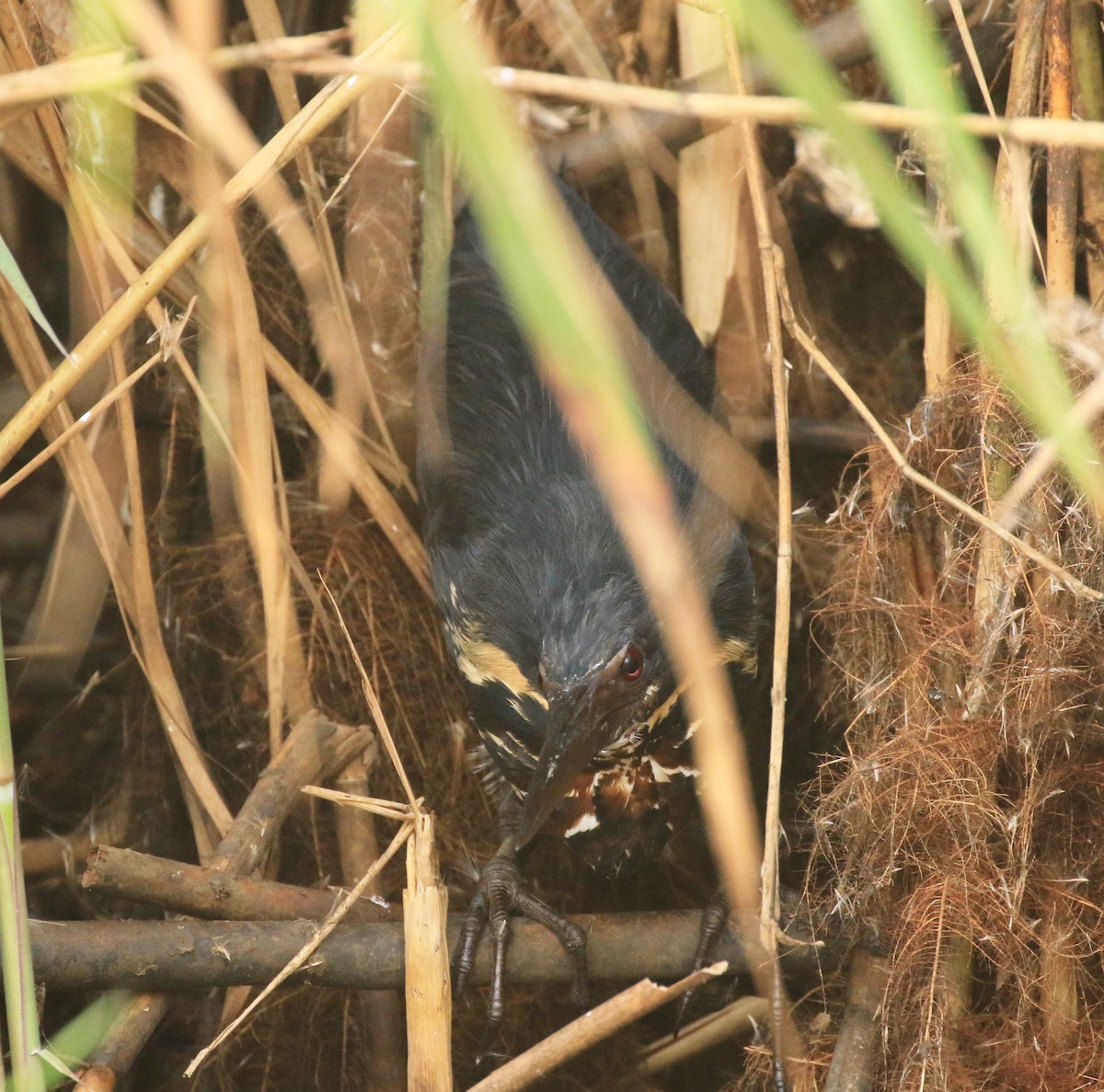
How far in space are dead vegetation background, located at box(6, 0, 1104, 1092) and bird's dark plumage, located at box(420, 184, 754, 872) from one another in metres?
0.18

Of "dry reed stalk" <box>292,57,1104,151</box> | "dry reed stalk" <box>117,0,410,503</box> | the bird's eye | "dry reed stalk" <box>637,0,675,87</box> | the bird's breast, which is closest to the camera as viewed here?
"dry reed stalk" <box>292,57,1104,151</box>

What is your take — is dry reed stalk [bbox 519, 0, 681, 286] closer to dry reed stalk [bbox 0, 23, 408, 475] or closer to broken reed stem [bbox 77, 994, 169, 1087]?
dry reed stalk [bbox 0, 23, 408, 475]

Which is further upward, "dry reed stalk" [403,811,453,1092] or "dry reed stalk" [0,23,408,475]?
"dry reed stalk" [0,23,408,475]

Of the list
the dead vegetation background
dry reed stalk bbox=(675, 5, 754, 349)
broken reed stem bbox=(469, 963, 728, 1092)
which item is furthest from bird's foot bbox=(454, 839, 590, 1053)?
dry reed stalk bbox=(675, 5, 754, 349)

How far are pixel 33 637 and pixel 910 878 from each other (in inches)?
56.1

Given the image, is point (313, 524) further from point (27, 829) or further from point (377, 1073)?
point (377, 1073)

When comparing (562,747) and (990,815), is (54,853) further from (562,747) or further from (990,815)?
(990,815)

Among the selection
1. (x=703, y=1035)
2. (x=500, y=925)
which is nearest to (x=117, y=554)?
(x=500, y=925)

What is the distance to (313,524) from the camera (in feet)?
7.26

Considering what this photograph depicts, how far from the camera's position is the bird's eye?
1.60 meters

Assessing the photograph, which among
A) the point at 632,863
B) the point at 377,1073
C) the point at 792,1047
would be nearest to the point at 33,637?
the point at 377,1073

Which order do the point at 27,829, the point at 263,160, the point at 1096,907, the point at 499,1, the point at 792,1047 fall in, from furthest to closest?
the point at 499,1, the point at 27,829, the point at 792,1047, the point at 1096,907, the point at 263,160

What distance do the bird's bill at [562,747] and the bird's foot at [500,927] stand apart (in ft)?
0.82

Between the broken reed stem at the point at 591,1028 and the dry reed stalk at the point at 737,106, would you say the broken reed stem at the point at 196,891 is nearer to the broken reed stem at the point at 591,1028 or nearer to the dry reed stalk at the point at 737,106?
the broken reed stem at the point at 591,1028
